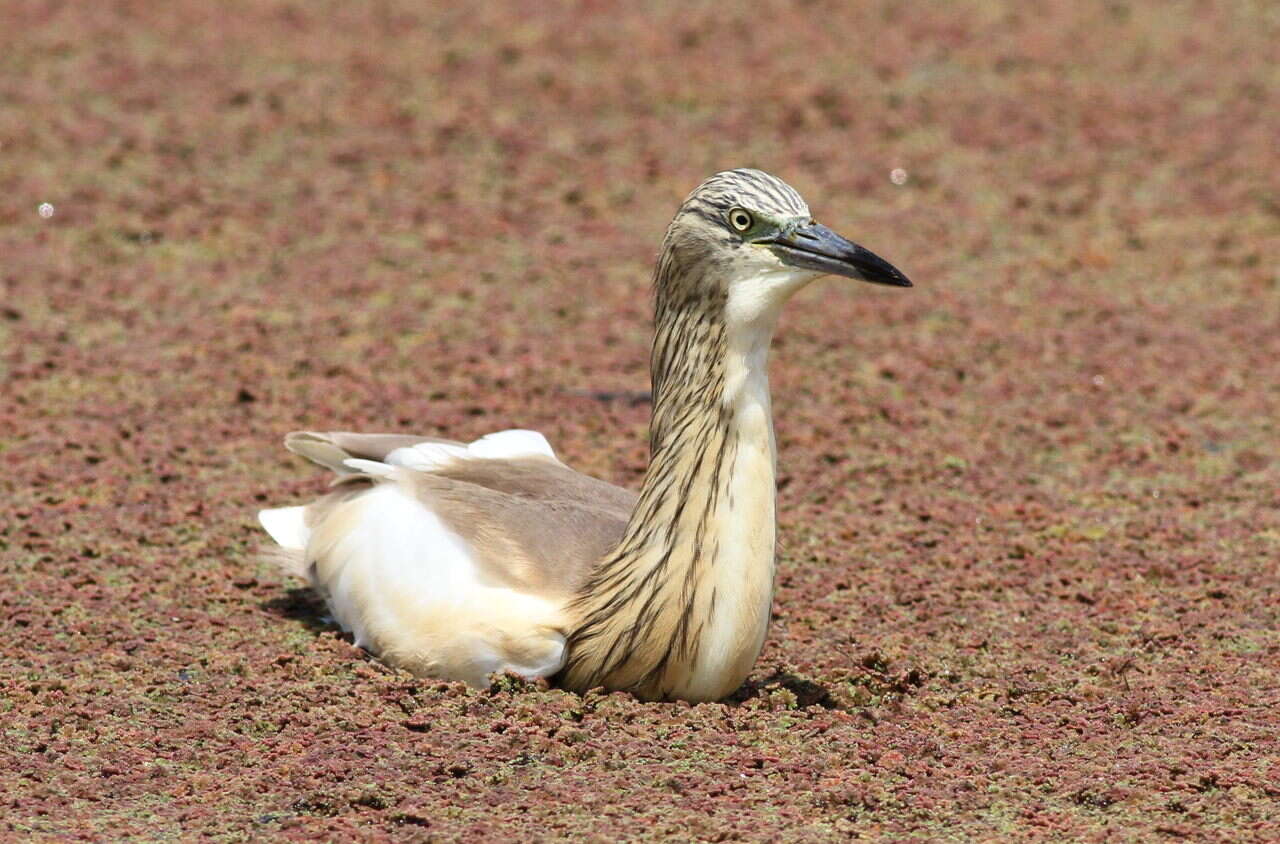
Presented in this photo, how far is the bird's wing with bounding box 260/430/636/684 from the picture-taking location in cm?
581

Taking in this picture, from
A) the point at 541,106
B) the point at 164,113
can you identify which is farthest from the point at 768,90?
the point at 164,113

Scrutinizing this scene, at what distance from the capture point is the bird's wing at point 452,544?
5809 millimetres

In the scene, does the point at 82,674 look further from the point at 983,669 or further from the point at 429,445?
the point at 983,669

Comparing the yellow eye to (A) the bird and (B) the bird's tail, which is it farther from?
(B) the bird's tail

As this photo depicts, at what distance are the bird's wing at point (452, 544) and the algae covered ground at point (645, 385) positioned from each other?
17cm

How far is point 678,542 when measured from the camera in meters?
5.67

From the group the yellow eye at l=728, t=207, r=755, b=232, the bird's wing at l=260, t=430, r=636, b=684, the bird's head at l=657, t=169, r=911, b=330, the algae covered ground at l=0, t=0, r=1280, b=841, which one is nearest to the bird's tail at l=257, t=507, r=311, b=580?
the bird's wing at l=260, t=430, r=636, b=684

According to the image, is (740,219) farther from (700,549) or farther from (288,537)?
(288,537)

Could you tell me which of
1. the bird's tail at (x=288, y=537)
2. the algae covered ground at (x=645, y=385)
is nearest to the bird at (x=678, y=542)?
the algae covered ground at (x=645, y=385)

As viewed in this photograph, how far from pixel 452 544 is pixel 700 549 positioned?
0.84 m

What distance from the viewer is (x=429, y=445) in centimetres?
673

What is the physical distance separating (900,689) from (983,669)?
14.7 inches

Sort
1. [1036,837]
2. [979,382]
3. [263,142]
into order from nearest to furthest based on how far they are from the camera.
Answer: [1036,837] < [979,382] < [263,142]

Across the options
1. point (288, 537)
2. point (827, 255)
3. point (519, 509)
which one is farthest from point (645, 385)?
point (827, 255)
